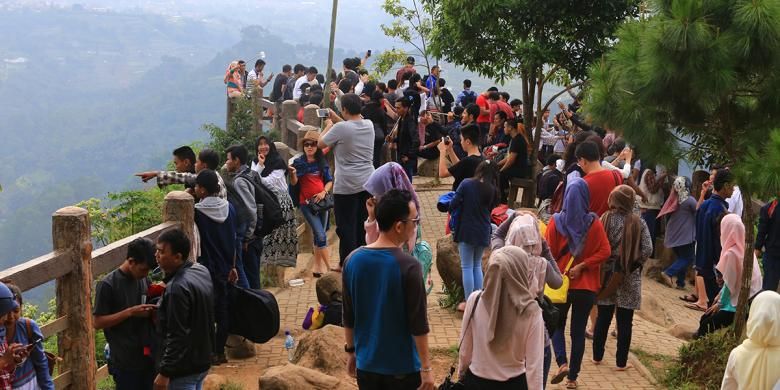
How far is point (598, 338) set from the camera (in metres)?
7.62

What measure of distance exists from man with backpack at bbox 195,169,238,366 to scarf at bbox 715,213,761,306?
13.0ft

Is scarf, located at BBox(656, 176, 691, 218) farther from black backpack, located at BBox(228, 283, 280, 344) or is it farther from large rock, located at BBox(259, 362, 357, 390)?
large rock, located at BBox(259, 362, 357, 390)

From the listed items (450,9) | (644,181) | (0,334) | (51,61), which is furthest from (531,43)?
(51,61)

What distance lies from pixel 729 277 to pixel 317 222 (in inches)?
161

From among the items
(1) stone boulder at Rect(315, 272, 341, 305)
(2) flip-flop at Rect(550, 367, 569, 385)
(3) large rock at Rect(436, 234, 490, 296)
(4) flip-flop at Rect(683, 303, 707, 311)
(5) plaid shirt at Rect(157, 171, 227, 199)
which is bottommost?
(4) flip-flop at Rect(683, 303, 707, 311)

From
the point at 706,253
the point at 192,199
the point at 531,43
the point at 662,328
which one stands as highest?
the point at 531,43

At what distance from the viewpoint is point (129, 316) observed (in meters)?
5.35

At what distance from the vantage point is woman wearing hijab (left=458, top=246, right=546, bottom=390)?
4.67 metres

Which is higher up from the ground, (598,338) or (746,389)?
(746,389)

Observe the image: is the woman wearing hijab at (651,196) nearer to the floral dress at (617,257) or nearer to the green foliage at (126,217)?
the floral dress at (617,257)

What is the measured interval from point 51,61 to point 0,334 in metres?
186

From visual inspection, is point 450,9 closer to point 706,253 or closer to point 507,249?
point 706,253

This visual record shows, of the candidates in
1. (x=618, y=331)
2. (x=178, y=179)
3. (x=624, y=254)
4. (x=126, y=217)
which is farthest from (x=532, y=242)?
(x=126, y=217)

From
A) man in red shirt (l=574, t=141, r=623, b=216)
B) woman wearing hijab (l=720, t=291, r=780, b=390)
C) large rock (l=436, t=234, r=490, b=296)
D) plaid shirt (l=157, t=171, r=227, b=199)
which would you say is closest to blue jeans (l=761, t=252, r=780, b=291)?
man in red shirt (l=574, t=141, r=623, b=216)
